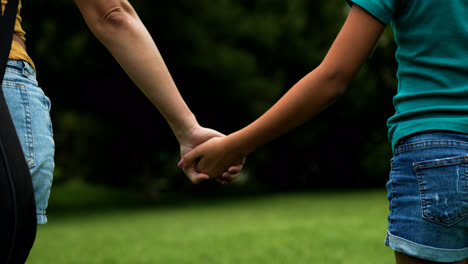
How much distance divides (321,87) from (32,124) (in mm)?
Answer: 968

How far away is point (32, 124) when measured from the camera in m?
1.72

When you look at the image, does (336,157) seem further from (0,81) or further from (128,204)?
(0,81)

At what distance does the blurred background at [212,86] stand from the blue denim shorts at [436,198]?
17265 millimetres

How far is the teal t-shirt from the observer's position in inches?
71.6

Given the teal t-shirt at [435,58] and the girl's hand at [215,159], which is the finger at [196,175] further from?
the teal t-shirt at [435,58]

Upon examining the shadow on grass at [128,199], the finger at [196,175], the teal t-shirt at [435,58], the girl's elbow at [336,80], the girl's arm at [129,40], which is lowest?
the shadow on grass at [128,199]

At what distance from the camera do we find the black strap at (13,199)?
1.52 m

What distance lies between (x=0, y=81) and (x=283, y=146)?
2452 centimetres

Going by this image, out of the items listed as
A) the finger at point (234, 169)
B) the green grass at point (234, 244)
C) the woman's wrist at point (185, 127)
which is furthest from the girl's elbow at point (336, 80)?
the green grass at point (234, 244)

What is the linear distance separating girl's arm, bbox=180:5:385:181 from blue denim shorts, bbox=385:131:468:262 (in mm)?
337

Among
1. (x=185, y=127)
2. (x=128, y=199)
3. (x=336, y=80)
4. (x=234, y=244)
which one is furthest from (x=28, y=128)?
(x=128, y=199)

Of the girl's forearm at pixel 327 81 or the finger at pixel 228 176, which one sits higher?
the girl's forearm at pixel 327 81

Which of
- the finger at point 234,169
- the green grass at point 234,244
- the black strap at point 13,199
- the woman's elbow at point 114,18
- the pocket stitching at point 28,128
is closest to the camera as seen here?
the black strap at point 13,199

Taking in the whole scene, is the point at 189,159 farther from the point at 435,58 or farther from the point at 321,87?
the point at 435,58
